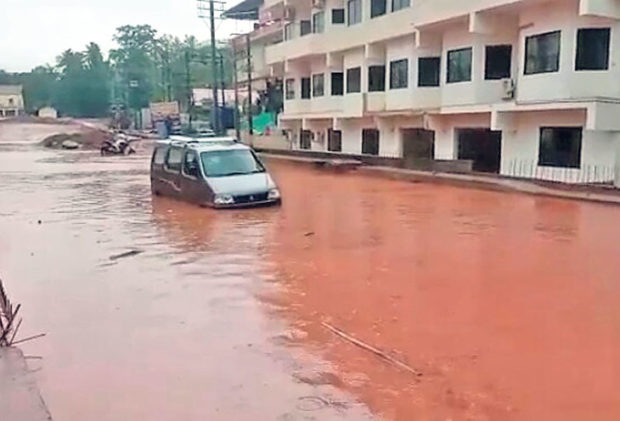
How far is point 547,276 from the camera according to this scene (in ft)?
32.7

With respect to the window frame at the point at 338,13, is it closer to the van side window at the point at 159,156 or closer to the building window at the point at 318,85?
the building window at the point at 318,85

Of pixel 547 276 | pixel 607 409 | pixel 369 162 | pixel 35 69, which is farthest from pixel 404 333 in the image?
pixel 35 69

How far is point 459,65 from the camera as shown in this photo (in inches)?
1041

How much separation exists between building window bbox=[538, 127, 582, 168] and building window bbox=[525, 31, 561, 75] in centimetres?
191

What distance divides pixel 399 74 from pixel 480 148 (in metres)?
4.82

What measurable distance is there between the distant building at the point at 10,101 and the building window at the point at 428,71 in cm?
9836

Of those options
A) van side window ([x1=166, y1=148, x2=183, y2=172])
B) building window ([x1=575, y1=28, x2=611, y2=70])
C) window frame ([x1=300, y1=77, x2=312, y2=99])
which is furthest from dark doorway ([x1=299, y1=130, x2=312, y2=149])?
van side window ([x1=166, y1=148, x2=183, y2=172])

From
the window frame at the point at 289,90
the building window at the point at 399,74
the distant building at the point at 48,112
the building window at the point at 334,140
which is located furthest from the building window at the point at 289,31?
the distant building at the point at 48,112

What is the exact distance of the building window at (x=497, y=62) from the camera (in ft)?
82.2

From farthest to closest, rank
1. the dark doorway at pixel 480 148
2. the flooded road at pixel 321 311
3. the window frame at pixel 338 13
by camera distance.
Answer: the window frame at pixel 338 13
the dark doorway at pixel 480 148
the flooded road at pixel 321 311

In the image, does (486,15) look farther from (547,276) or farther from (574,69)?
(547,276)

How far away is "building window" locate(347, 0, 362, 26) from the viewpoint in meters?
33.4

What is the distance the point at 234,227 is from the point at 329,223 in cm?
204

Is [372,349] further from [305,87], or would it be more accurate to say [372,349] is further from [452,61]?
[305,87]
